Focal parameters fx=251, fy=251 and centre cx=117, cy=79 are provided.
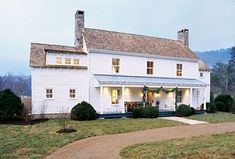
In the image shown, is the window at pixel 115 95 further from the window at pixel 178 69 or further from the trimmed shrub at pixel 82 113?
the window at pixel 178 69

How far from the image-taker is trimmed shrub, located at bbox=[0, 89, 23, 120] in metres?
19.8

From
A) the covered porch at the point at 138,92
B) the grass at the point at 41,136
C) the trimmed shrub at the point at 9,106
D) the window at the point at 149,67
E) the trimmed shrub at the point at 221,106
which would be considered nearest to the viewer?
the grass at the point at 41,136

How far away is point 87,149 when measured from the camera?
11078 mm

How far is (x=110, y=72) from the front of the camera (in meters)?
25.1

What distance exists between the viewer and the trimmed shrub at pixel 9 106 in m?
19.8

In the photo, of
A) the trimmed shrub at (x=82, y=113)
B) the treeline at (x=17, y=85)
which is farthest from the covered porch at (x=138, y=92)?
the treeline at (x=17, y=85)

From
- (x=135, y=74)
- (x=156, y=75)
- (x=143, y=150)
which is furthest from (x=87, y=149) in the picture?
(x=156, y=75)

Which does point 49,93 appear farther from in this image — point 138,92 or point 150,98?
point 150,98

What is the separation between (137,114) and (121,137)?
28.3ft

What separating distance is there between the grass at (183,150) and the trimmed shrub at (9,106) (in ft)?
41.6

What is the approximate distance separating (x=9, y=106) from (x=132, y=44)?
45.7 feet

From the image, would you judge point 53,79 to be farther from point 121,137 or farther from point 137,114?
point 121,137

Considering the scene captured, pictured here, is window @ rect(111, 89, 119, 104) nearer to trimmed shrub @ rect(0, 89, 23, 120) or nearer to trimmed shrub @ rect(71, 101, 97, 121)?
trimmed shrub @ rect(71, 101, 97, 121)

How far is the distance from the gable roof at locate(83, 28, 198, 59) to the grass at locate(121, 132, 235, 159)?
14.7 metres
